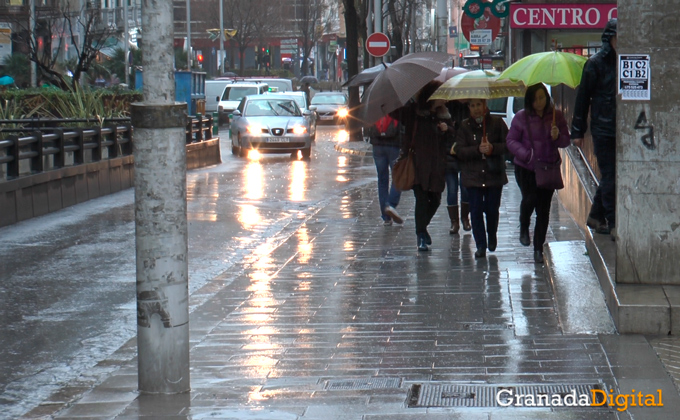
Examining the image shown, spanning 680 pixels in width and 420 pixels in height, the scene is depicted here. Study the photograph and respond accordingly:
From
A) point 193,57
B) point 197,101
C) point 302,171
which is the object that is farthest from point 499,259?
point 193,57

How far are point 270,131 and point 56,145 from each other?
11.2 m

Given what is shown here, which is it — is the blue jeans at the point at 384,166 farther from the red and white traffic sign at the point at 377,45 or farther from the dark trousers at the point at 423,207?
the red and white traffic sign at the point at 377,45

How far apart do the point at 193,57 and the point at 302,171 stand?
175ft

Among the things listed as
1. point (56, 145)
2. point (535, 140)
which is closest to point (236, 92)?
point (56, 145)

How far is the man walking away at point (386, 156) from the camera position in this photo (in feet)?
40.3

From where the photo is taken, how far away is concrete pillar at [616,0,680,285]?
659cm

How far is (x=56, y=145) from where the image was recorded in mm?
15586

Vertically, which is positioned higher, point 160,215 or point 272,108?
point 272,108

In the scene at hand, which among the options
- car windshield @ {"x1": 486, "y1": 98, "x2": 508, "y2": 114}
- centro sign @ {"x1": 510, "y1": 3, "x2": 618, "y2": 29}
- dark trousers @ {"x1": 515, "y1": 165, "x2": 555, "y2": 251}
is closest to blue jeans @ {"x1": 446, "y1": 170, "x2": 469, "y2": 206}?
dark trousers @ {"x1": 515, "y1": 165, "x2": 555, "y2": 251}

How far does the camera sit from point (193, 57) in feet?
242

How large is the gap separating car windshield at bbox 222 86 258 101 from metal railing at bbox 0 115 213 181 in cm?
2199

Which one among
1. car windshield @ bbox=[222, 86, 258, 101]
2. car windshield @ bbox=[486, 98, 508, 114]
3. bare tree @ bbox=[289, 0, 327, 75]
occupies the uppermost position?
bare tree @ bbox=[289, 0, 327, 75]

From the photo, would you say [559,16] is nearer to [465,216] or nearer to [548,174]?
[465,216]

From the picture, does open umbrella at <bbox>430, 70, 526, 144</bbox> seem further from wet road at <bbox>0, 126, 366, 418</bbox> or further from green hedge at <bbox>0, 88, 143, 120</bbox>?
green hedge at <bbox>0, 88, 143, 120</bbox>
